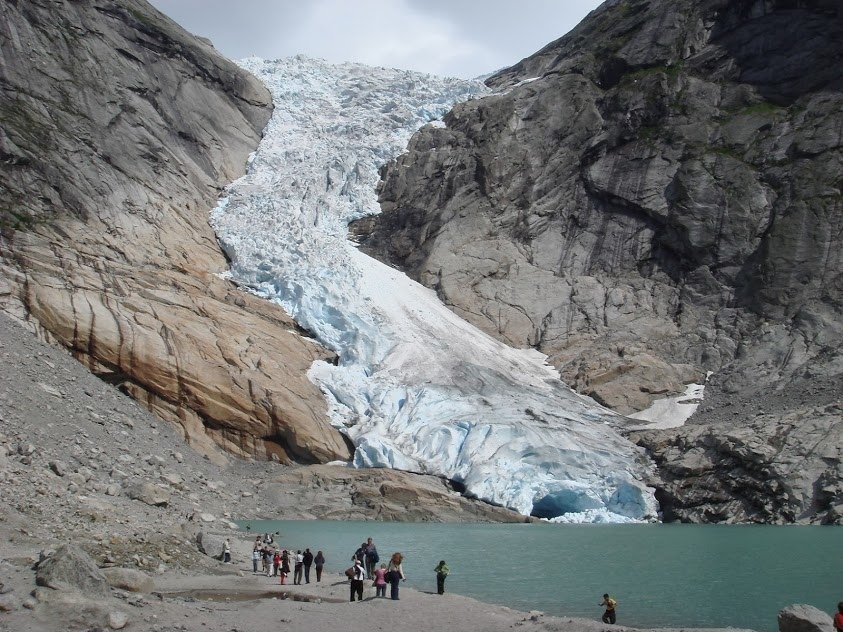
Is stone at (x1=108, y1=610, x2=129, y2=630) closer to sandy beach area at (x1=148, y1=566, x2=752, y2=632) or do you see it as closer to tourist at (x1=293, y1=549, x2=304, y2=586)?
sandy beach area at (x1=148, y1=566, x2=752, y2=632)

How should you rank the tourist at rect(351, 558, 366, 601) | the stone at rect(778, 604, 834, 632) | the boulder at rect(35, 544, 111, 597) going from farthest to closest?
1. the tourist at rect(351, 558, 366, 601)
2. the stone at rect(778, 604, 834, 632)
3. the boulder at rect(35, 544, 111, 597)

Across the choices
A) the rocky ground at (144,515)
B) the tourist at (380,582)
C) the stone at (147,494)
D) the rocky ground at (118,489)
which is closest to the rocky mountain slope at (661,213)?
the rocky ground at (118,489)

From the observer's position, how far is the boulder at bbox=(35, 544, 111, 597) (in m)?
10.1

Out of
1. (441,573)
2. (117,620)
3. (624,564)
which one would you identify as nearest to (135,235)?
(624,564)

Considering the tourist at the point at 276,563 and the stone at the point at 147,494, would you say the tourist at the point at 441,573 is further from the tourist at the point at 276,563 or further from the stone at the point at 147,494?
the stone at the point at 147,494

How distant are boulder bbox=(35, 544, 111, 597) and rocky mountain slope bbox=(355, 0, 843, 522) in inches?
1080

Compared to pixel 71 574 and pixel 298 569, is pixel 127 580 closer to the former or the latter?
pixel 71 574

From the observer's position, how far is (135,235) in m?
39.9

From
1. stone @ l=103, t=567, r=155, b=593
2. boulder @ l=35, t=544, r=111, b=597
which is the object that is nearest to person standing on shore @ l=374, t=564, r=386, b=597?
stone @ l=103, t=567, r=155, b=593

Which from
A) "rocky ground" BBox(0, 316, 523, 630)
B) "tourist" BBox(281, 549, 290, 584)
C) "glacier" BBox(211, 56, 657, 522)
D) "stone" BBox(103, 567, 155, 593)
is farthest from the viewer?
"glacier" BBox(211, 56, 657, 522)

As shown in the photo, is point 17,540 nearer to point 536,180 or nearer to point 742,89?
point 536,180

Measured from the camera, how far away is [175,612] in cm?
1077

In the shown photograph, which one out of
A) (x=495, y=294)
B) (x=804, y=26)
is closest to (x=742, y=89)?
(x=804, y=26)

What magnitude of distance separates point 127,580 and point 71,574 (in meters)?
1.65
